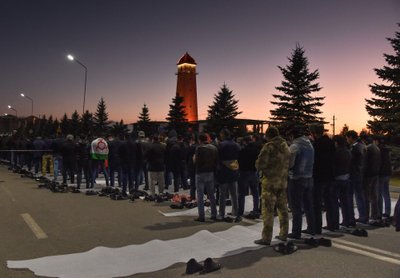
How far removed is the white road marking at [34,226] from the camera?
7.58m

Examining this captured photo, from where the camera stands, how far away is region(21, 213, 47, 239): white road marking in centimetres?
758

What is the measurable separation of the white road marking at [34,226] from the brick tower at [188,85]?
5987cm

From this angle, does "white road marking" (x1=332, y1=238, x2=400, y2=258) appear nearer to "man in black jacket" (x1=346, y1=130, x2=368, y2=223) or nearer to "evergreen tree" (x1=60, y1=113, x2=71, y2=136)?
"man in black jacket" (x1=346, y1=130, x2=368, y2=223)

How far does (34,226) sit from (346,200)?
6.83 metres

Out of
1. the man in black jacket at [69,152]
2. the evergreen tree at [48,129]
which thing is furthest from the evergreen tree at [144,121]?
the man in black jacket at [69,152]

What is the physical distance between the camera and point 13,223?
8.68 m

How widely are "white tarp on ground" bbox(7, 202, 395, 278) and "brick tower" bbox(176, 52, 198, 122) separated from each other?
6225cm

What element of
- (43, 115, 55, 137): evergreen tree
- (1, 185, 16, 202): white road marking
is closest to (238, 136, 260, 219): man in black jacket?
(1, 185, 16, 202): white road marking

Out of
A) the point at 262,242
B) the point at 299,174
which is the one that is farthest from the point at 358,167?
the point at 262,242

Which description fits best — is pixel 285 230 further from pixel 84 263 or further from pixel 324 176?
pixel 84 263

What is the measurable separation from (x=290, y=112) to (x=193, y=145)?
27806 mm

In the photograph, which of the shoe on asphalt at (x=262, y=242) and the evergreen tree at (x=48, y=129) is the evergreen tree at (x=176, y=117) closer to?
the shoe on asphalt at (x=262, y=242)

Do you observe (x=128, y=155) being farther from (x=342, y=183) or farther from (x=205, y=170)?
(x=342, y=183)

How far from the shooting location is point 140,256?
6141 mm
